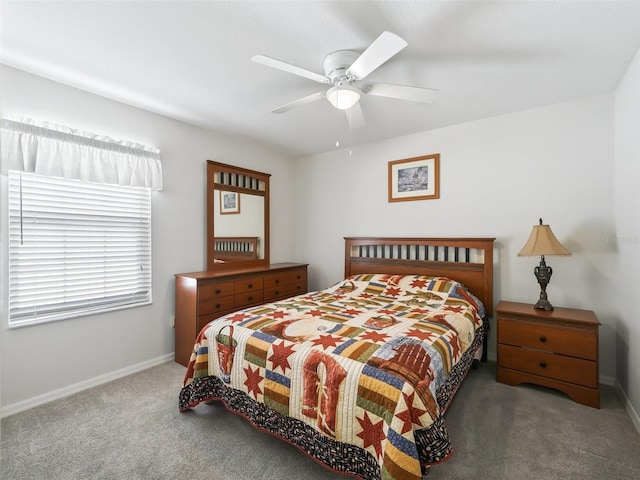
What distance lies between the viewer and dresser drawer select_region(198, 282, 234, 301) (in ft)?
9.53

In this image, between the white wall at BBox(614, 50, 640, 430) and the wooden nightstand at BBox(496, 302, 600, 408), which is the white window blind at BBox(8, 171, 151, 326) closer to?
the wooden nightstand at BBox(496, 302, 600, 408)

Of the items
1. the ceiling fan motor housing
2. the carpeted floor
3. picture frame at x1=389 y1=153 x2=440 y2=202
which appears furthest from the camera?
picture frame at x1=389 y1=153 x2=440 y2=202

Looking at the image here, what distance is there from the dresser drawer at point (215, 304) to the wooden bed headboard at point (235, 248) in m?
0.62

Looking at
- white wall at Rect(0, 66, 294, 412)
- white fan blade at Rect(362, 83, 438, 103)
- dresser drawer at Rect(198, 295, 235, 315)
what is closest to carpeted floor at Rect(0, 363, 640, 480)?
white wall at Rect(0, 66, 294, 412)

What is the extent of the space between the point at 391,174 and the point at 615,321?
8.27 feet

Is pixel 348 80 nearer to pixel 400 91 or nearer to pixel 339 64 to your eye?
pixel 339 64

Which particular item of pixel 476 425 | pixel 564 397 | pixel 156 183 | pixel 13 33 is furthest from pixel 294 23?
pixel 564 397

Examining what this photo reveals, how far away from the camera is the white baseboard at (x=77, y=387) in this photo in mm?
2169

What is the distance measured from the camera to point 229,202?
3.70 m

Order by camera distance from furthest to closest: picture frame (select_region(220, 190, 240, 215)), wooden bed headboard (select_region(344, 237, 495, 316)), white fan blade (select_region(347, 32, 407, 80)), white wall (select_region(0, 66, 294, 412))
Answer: picture frame (select_region(220, 190, 240, 215)) → wooden bed headboard (select_region(344, 237, 495, 316)) → white wall (select_region(0, 66, 294, 412)) → white fan blade (select_region(347, 32, 407, 80))

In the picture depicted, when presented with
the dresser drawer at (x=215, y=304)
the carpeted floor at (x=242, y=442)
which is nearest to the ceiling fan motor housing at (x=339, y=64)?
the dresser drawer at (x=215, y=304)

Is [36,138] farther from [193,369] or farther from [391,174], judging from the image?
[391,174]

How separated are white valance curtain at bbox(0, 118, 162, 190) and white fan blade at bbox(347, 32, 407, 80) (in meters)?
2.13

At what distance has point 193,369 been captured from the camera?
83.9 inches
